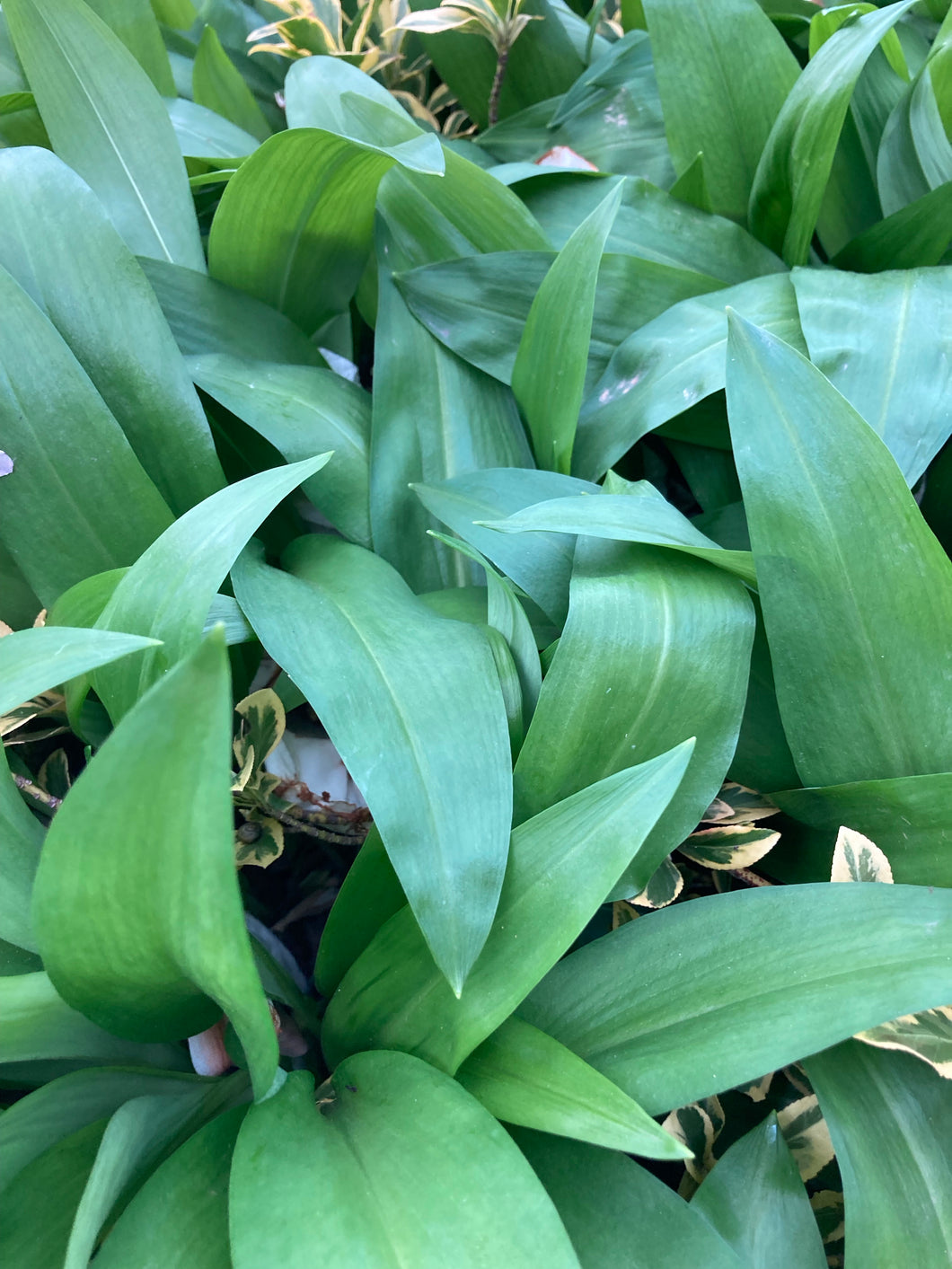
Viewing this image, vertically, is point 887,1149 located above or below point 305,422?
below

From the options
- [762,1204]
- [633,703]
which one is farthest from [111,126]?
[762,1204]

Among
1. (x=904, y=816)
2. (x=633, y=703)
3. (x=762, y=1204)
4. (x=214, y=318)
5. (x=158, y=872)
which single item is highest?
(x=214, y=318)

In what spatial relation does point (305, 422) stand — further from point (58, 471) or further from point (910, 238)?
point (910, 238)

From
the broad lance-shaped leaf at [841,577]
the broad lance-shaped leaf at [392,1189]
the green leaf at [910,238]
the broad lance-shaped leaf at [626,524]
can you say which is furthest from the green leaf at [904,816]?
the green leaf at [910,238]

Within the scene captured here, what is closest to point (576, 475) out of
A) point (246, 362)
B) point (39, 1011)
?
point (246, 362)

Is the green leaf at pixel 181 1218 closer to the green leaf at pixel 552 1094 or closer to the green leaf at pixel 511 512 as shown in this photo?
the green leaf at pixel 552 1094

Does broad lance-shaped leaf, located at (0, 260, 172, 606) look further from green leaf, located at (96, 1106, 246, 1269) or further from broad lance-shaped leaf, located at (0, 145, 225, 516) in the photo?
green leaf, located at (96, 1106, 246, 1269)

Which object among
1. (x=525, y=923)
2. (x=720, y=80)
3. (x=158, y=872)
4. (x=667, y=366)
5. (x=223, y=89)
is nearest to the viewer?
(x=158, y=872)

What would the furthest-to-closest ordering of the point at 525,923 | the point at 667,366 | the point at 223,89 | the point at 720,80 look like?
the point at 223,89 → the point at 720,80 → the point at 667,366 → the point at 525,923
